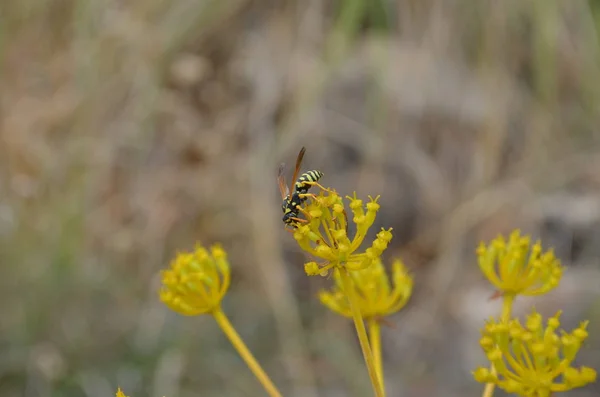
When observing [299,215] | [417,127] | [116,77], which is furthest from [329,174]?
[299,215]

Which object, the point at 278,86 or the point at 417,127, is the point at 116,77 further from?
the point at 417,127

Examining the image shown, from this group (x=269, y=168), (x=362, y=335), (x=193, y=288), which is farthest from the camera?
A: (x=269, y=168)

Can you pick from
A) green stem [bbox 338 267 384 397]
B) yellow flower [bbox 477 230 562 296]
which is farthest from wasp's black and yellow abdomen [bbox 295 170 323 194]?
yellow flower [bbox 477 230 562 296]

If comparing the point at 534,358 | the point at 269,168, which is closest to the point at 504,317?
the point at 534,358

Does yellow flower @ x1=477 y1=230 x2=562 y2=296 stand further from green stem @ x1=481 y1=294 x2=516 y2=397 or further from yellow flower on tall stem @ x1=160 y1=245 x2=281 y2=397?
yellow flower on tall stem @ x1=160 y1=245 x2=281 y2=397

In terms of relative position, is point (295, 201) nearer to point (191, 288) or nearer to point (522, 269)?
point (191, 288)

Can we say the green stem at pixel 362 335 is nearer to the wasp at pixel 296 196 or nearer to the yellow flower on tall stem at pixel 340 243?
the yellow flower on tall stem at pixel 340 243

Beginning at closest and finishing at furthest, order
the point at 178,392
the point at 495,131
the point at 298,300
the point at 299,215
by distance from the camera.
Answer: the point at 299,215 → the point at 178,392 → the point at 495,131 → the point at 298,300
